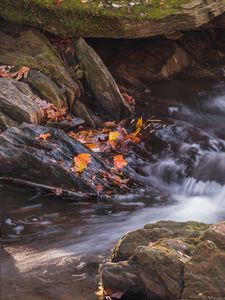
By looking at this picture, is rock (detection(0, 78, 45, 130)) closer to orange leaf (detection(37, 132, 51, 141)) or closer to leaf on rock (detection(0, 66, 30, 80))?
leaf on rock (detection(0, 66, 30, 80))

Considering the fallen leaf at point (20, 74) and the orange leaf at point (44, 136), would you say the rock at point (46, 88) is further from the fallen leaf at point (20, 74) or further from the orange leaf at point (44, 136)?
the orange leaf at point (44, 136)

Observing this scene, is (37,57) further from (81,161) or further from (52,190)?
(52,190)

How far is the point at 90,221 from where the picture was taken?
561cm

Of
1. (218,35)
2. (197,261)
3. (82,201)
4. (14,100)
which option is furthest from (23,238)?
(218,35)

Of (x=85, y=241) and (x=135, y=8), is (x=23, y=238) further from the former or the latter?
(x=135, y=8)

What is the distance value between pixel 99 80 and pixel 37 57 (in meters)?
1.13

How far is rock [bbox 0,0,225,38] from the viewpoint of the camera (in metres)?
8.04

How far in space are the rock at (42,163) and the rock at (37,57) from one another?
168 cm

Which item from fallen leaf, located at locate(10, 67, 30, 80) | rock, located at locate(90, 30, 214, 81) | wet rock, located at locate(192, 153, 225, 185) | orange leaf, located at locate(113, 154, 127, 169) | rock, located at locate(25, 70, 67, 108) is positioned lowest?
orange leaf, located at locate(113, 154, 127, 169)

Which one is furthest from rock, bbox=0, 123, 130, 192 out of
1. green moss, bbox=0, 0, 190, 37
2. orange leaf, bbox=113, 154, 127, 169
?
green moss, bbox=0, 0, 190, 37

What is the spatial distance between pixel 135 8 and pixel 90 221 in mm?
4115

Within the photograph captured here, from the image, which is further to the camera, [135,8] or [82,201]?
[135,8]

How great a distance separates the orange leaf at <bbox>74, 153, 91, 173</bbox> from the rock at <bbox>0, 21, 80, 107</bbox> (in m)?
1.68

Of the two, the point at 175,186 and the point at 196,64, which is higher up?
the point at 196,64
